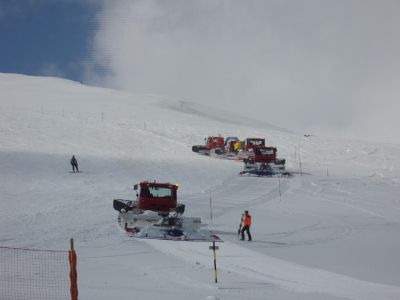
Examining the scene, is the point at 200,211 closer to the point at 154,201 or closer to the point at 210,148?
the point at 154,201

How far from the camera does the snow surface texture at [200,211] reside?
1198 centimetres

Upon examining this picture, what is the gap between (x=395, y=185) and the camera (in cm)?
3500

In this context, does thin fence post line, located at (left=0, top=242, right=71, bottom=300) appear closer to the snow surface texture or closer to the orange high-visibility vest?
the snow surface texture

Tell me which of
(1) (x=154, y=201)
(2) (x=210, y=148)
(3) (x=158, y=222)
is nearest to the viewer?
(3) (x=158, y=222)

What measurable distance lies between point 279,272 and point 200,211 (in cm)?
1048

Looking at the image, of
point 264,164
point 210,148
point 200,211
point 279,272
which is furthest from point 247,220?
point 210,148

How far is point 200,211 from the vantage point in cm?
2331

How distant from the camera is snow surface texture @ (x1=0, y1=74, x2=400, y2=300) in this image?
11984mm

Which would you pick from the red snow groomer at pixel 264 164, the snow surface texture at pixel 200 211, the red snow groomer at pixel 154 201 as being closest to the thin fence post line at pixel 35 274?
the snow surface texture at pixel 200 211

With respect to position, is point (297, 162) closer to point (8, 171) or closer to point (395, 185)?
point (395, 185)

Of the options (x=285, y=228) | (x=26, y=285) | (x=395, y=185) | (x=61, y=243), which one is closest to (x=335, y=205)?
(x=285, y=228)

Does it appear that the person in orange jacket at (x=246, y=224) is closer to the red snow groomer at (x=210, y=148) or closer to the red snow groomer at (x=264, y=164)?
the red snow groomer at (x=264, y=164)

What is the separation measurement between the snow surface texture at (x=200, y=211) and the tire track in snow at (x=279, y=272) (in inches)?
1.1

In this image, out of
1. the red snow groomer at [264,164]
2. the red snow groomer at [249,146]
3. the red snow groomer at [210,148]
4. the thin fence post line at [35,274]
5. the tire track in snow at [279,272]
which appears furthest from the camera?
the red snow groomer at [210,148]
